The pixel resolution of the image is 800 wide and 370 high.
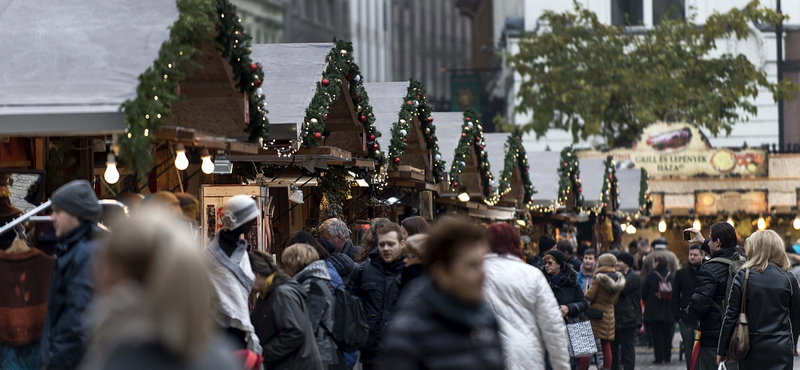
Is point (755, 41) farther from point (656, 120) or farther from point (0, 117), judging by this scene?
point (0, 117)

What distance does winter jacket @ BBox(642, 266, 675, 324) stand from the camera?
18.8 m

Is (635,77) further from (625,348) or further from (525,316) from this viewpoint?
(525,316)

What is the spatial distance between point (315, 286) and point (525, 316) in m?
2.22

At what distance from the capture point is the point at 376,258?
928cm

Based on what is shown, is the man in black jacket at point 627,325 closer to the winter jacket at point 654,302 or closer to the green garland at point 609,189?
the winter jacket at point 654,302

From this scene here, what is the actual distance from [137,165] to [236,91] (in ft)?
7.64

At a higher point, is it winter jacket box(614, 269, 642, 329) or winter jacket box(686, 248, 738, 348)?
winter jacket box(686, 248, 738, 348)

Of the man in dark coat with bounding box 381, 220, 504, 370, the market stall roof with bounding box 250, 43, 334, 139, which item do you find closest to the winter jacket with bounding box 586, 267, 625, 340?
the market stall roof with bounding box 250, 43, 334, 139

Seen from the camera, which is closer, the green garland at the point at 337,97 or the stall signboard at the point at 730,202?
the green garland at the point at 337,97

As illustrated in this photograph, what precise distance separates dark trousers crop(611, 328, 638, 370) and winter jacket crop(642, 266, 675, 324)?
2613 millimetres

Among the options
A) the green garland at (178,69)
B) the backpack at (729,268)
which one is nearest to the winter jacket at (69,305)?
the green garland at (178,69)

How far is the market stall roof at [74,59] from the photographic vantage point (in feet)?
25.8

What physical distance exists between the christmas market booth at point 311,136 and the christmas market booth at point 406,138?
49 centimetres

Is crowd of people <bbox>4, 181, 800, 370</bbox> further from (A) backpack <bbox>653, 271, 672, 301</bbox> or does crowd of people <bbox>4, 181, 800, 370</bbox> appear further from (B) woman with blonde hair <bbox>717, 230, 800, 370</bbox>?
(A) backpack <bbox>653, 271, 672, 301</bbox>
